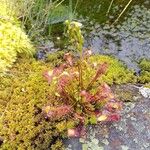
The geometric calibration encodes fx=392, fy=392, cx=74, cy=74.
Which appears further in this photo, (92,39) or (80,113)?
(92,39)

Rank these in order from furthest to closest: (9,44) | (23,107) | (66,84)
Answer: (9,44) < (23,107) < (66,84)

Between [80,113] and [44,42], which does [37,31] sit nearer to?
[44,42]

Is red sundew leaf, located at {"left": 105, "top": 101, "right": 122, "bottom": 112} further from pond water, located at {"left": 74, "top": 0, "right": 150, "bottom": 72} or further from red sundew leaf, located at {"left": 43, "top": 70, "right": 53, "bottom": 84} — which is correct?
pond water, located at {"left": 74, "top": 0, "right": 150, "bottom": 72}

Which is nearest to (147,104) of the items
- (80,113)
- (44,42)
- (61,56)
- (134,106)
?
(134,106)

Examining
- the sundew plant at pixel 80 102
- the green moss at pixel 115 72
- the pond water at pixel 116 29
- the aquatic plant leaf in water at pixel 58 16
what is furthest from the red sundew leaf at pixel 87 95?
the aquatic plant leaf in water at pixel 58 16

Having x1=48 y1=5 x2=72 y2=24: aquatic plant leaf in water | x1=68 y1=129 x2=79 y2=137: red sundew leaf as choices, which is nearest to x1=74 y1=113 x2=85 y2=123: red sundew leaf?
x1=68 y1=129 x2=79 y2=137: red sundew leaf

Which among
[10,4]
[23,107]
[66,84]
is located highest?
[10,4]
